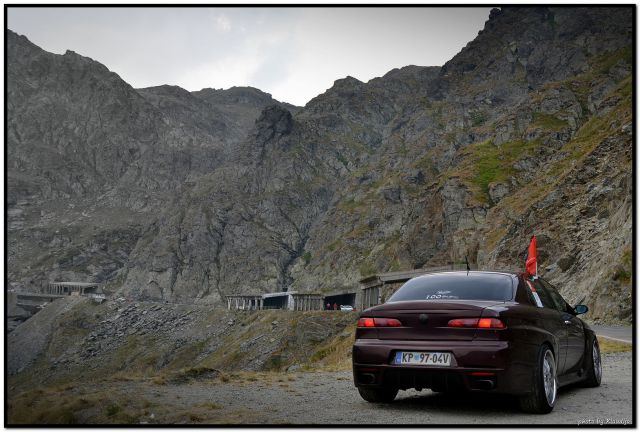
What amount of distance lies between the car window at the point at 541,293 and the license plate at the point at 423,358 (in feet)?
6.96

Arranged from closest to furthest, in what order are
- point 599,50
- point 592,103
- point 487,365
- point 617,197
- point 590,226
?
point 487,365
point 617,197
point 590,226
point 592,103
point 599,50

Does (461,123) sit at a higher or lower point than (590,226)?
higher

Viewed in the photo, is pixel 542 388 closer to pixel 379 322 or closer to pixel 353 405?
pixel 379 322

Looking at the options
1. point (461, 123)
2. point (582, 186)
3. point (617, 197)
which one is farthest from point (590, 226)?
point (461, 123)

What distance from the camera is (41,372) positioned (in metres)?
87.4

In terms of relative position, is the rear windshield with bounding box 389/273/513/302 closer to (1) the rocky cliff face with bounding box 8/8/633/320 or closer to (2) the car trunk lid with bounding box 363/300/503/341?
(2) the car trunk lid with bounding box 363/300/503/341

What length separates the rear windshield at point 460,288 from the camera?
7633mm

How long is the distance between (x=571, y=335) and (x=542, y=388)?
6.88ft

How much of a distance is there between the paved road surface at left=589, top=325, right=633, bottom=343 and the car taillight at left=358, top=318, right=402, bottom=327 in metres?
15.8

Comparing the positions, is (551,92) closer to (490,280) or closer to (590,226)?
(590,226)

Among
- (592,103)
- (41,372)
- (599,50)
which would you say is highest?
(599,50)

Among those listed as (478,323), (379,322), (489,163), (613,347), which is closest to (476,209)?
(489,163)

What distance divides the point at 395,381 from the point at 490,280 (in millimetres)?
→ 1963

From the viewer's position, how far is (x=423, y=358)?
699 cm
